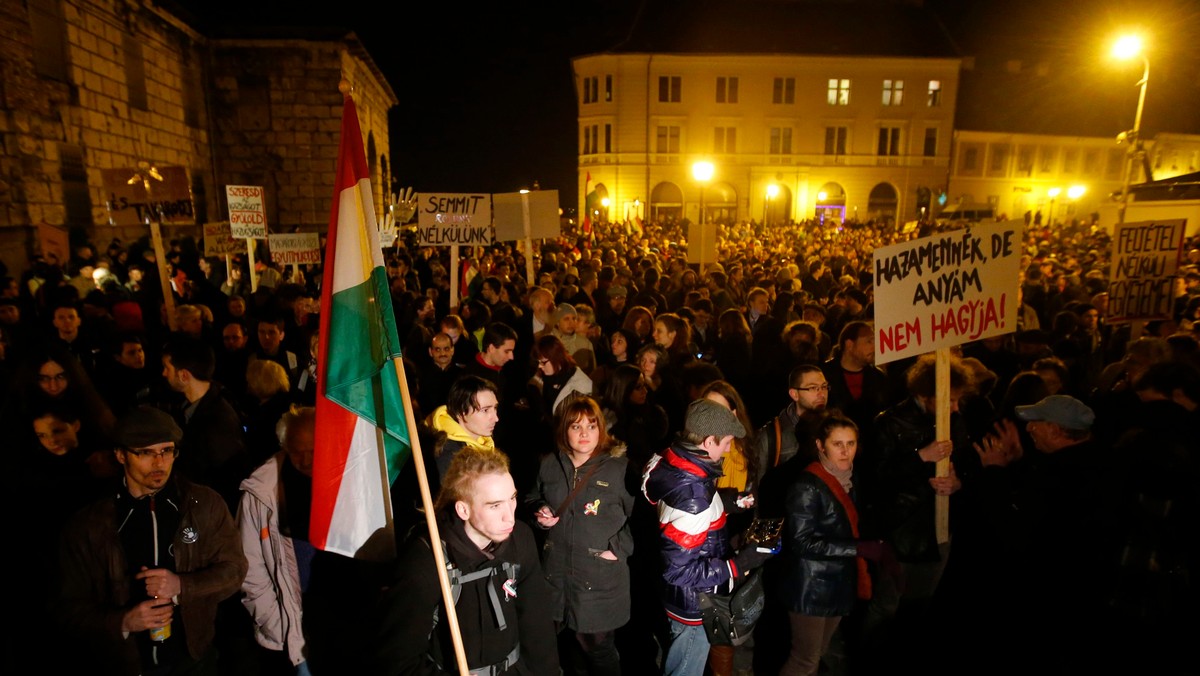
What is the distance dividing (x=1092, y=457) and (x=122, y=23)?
2166 cm

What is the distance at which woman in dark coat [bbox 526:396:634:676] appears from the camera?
3.29 m

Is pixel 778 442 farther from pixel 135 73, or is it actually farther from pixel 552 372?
pixel 135 73

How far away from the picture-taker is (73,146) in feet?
46.2

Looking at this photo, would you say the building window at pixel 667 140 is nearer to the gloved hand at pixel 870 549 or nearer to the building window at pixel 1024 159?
the building window at pixel 1024 159

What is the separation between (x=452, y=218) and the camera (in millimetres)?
8789

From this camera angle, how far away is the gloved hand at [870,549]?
3219 millimetres

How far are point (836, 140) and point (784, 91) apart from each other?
5.04 metres

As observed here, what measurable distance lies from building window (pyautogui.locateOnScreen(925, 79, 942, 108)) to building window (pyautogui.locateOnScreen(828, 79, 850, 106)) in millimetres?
5454

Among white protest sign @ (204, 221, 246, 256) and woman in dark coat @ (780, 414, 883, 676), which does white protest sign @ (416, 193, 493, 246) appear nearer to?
white protest sign @ (204, 221, 246, 256)

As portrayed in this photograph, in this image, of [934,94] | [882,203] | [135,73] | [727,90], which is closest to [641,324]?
[135,73]

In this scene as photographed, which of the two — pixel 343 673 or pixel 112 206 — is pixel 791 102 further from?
pixel 343 673

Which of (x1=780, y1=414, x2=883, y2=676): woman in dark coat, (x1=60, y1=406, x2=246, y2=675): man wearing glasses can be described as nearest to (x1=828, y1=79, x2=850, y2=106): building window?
(x1=780, y1=414, x2=883, y2=676): woman in dark coat

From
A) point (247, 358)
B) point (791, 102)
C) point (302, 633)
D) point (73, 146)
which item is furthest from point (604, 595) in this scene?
point (791, 102)

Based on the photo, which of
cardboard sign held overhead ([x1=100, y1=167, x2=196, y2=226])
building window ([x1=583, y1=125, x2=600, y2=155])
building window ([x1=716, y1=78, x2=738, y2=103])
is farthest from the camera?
building window ([x1=583, y1=125, x2=600, y2=155])
